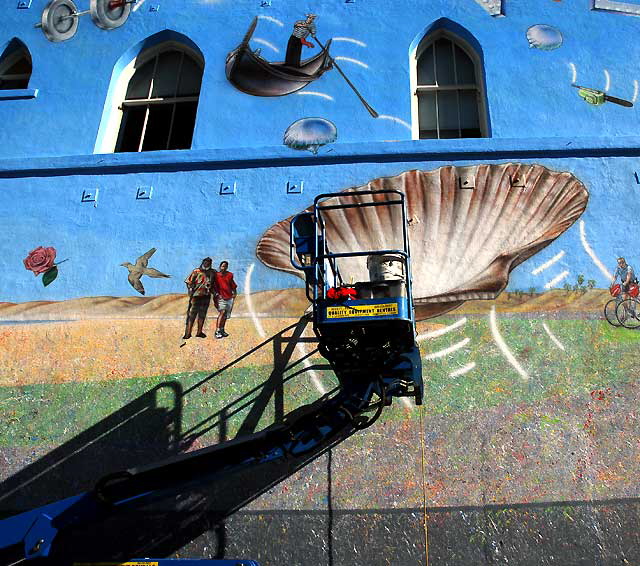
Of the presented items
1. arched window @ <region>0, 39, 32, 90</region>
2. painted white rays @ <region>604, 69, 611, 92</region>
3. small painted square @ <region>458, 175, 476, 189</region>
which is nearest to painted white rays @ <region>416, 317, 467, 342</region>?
small painted square @ <region>458, 175, 476, 189</region>

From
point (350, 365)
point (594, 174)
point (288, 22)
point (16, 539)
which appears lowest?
point (16, 539)

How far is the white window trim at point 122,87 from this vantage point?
912 cm

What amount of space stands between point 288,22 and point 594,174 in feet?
15.0

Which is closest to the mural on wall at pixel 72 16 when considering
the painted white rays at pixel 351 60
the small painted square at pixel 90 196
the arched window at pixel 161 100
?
the arched window at pixel 161 100

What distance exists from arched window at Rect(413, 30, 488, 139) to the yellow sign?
4154 millimetres

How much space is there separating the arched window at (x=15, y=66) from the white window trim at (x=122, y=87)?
4.65 ft

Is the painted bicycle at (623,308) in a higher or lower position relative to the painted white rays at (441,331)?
higher

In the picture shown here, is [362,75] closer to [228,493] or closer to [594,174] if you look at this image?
[594,174]

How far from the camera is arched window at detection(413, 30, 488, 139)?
8.92 meters

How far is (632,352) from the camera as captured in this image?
22.3 ft

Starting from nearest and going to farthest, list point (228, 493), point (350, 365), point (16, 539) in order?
point (16, 539) → point (350, 365) → point (228, 493)

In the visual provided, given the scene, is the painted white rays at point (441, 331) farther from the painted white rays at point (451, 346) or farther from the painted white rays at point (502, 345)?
the painted white rays at point (502, 345)

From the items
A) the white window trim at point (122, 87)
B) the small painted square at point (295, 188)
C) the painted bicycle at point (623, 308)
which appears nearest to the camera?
the painted bicycle at point (623, 308)

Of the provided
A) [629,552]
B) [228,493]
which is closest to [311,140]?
[228,493]
